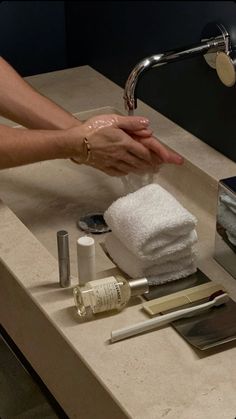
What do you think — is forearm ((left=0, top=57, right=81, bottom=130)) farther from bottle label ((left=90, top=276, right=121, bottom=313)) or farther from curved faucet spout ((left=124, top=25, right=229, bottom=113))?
bottle label ((left=90, top=276, right=121, bottom=313))

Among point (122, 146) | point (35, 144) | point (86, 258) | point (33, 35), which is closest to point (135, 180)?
point (122, 146)

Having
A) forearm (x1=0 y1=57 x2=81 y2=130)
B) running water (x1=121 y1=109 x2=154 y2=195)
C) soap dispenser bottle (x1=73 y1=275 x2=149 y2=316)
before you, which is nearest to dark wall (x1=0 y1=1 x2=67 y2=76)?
forearm (x1=0 y1=57 x2=81 y2=130)

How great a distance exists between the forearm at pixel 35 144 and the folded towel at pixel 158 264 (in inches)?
8.2

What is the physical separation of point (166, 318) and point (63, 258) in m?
0.18

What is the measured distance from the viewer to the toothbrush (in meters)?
1.07

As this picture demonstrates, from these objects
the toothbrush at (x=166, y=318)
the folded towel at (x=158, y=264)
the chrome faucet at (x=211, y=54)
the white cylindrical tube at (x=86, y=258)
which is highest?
the chrome faucet at (x=211, y=54)

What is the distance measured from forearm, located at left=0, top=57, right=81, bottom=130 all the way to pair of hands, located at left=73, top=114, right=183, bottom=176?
0.47 feet

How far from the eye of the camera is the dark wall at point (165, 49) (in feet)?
4.84

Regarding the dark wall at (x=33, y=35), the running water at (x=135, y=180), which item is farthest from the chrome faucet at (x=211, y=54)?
the dark wall at (x=33, y=35)

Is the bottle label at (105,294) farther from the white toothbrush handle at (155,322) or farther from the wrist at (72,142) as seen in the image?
the wrist at (72,142)

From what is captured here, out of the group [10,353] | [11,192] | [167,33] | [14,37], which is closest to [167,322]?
[10,353]

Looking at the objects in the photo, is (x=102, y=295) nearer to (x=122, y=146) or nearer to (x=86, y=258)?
(x=86, y=258)

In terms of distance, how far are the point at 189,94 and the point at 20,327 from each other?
0.61 metres

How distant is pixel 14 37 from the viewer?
1.91 meters
